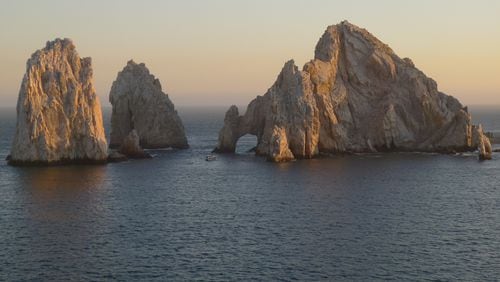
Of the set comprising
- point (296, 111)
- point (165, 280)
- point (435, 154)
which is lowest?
point (165, 280)

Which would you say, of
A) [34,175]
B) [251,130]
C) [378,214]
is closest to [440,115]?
[251,130]

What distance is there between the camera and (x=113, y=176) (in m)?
121

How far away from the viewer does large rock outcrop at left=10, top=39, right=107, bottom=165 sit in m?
132

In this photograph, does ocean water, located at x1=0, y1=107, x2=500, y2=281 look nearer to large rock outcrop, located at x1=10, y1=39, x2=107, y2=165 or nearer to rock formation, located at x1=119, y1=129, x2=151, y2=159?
large rock outcrop, located at x1=10, y1=39, x2=107, y2=165

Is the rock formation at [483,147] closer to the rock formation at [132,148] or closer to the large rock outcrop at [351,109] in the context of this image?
the large rock outcrop at [351,109]

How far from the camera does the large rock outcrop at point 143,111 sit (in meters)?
172

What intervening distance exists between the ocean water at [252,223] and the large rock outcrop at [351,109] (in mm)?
18683

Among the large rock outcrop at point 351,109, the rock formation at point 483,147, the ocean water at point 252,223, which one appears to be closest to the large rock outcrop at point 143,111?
the large rock outcrop at point 351,109

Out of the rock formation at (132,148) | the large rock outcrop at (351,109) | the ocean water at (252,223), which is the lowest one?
the ocean water at (252,223)

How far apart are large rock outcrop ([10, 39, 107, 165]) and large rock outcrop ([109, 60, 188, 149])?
33.5 m

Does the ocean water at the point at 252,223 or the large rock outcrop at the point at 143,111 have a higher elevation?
the large rock outcrop at the point at 143,111

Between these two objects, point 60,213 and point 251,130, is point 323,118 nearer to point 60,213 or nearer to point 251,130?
point 251,130

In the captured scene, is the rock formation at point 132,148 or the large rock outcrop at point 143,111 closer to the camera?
the rock formation at point 132,148

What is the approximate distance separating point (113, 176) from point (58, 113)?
22.4 m
